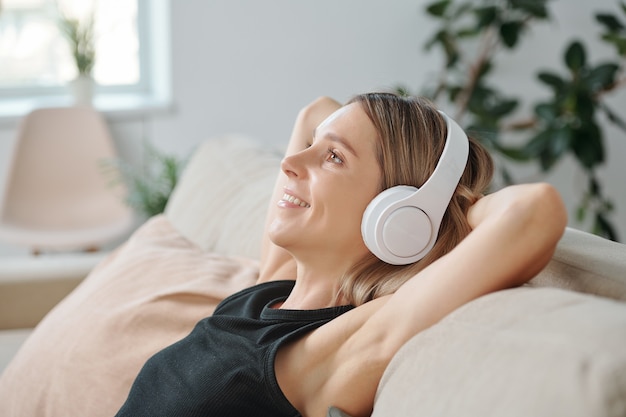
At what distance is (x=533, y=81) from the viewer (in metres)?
4.28

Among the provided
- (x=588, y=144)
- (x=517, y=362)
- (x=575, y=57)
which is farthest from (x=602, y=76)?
(x=517, y=362)

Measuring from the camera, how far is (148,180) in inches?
156

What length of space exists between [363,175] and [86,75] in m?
3.16

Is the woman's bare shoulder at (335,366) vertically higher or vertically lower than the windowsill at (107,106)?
higher

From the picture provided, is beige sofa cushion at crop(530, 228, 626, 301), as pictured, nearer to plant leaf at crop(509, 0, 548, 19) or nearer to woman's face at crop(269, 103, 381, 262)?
woman's face at crop(269, 103, 381, 262)

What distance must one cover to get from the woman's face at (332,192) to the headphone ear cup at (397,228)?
0.24 ft

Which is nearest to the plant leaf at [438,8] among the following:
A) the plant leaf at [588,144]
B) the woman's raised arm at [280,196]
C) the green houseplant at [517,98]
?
the green houseplant at [517,98]

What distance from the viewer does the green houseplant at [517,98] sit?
3.37 meters

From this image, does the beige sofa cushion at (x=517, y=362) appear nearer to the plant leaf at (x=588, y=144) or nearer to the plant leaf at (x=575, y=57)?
the plant leaf at (x=588, y=144)

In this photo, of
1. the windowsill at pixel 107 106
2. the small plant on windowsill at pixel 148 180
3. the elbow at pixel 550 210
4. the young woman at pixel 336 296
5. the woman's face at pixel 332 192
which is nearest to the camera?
the elbow at pixel 550 210

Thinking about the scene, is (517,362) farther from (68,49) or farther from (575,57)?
(68,49)

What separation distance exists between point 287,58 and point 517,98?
1134 mm

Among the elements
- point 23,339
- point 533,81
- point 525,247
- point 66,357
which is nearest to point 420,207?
point 525,247

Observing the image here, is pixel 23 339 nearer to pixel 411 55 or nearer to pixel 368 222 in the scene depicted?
pixel 368 222
